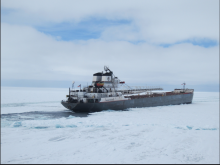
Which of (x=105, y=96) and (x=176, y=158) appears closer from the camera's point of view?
(x=176, y=158)

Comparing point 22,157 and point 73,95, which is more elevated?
point 73,95

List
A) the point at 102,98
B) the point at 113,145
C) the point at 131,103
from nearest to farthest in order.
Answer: the point at 113,145 → the point at 102,98 → the point at 131,103

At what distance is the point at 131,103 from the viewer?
3148 cm

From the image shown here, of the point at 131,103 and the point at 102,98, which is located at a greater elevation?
the point at 102,98

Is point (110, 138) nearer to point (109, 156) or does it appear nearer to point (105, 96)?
point (109, 156)

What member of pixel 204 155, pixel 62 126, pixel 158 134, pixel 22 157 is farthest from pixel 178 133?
pixel 22 157

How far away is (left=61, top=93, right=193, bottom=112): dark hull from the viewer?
1021 inches

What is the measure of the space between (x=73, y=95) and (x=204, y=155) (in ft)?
73.7

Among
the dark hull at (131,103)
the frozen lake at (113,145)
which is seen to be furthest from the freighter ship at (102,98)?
the frozen lake at (113,145)

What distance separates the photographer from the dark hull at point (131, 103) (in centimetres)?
2594

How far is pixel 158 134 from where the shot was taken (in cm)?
1350

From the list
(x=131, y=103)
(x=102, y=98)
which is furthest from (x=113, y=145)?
(x=131, y=103)

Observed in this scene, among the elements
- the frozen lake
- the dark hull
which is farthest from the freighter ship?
the frozen lake

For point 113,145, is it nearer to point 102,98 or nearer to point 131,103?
point 102,98
